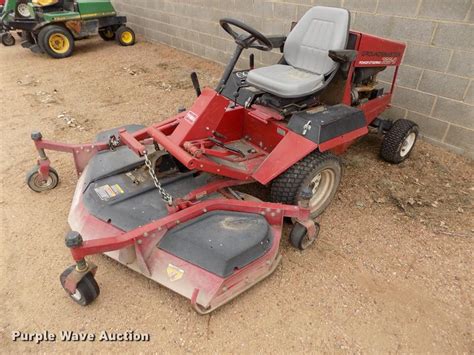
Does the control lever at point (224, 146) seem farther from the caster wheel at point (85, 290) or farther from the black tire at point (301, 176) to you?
the caster wheel at point (85, 290)

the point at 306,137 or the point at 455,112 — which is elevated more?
the point at 306,137

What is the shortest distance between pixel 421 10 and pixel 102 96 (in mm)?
4111

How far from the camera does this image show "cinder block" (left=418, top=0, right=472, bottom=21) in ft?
10.5

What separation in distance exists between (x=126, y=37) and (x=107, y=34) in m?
0.64

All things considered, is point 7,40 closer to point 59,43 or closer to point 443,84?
point 59,43

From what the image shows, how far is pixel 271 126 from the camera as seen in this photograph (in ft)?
9.20

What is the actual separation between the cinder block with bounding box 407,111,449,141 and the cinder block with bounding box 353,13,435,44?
0.75 meters

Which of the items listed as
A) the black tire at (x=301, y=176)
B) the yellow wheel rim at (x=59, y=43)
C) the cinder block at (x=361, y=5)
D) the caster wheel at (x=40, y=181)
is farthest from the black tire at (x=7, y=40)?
the black tire at (x=301, y=176)

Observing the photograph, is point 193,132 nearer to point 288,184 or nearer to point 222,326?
point 288,184

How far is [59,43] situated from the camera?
704 centimetres

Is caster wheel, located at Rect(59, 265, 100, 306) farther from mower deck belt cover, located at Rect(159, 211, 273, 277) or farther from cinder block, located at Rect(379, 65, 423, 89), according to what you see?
cinder block, located at Rect(379, 65, 423, 89)

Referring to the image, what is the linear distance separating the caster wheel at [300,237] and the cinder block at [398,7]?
8.09 feet

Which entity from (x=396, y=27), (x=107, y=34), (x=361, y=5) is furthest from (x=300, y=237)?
(x=107, y=34)

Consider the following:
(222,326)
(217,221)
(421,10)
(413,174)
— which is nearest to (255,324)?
(222,326)
